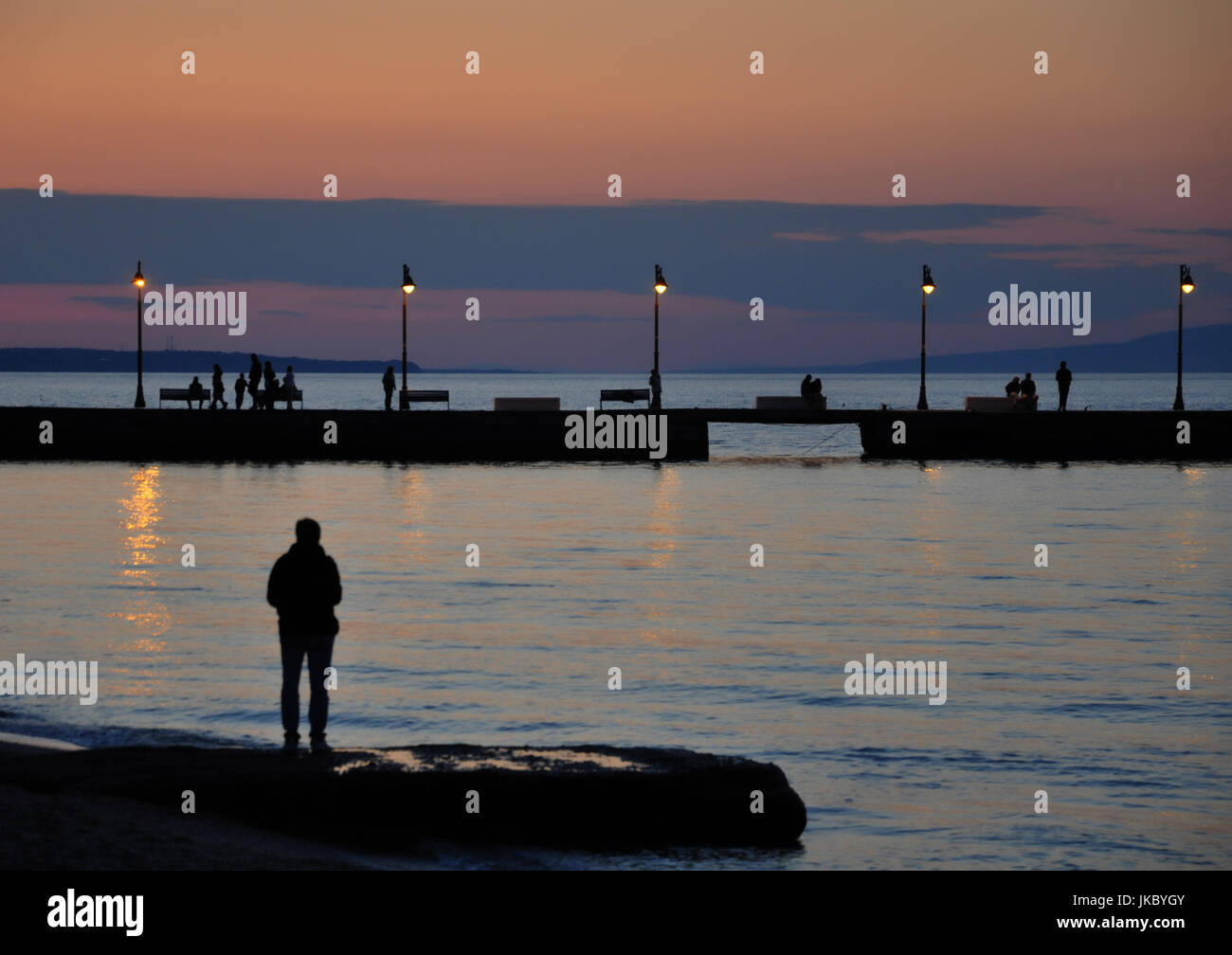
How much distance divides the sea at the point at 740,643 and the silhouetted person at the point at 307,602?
216 cm

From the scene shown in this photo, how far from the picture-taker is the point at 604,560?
3000cm

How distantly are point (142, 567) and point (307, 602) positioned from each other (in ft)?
57.2

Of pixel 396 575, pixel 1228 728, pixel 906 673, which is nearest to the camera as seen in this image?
pixel 1228 728

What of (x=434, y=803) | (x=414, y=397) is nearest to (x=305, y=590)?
(x=434, y=803)

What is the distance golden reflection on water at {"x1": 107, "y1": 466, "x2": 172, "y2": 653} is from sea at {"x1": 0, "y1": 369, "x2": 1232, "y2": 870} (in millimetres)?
130

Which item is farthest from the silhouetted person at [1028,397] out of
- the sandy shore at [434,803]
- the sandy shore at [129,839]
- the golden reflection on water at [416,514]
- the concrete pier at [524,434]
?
the sandy shore at [129,839]

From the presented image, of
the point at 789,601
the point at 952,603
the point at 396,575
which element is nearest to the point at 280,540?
the point at 396,575

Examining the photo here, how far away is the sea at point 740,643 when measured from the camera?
503 inches

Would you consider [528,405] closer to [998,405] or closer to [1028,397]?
[998,405]

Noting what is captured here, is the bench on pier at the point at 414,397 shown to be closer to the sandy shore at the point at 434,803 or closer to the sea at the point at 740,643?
the sea at the point at 740,643

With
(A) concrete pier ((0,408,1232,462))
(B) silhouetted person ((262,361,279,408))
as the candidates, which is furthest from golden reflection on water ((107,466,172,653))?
(B) silhouetted person ((262,361,279,408))

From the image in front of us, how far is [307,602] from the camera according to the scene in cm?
1205
